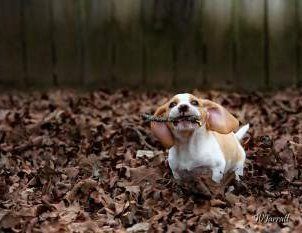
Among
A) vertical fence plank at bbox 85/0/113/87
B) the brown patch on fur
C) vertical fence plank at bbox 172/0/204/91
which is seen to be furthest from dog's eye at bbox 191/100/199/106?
vertical fence plank at bbox 85/0/113/87

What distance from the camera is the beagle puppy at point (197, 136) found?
13.2 ft

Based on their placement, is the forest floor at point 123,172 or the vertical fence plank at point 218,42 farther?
the vertical fence plank at point 218,42

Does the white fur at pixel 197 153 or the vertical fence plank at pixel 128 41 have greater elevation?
the vertical fence plank at pixel 128 41

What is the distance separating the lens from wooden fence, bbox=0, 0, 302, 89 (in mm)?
6785

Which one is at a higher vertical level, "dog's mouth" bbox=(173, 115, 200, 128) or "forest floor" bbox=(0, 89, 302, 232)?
"dog's mouth" bbox=(173, 115, 200, 128)

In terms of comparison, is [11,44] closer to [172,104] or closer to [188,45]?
[188,45]

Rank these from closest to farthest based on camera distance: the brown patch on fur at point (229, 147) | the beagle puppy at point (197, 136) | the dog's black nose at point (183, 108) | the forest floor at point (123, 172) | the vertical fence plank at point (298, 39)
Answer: the forest floor at point (123, 172)
the dog's black nose at point (183, 108)
the beagle puppy at point (197, 136)
the brown patch on fur at point (229, 147)
the vertical fence plank at point (298, 39)

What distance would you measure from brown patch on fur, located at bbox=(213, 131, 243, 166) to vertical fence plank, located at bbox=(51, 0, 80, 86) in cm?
297

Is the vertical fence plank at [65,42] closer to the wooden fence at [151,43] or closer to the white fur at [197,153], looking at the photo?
the wooden fence at [151,43]

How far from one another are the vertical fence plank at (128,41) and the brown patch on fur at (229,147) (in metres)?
2.74

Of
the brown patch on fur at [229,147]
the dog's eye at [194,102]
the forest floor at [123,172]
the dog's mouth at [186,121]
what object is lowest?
the forest floor at [123,172]

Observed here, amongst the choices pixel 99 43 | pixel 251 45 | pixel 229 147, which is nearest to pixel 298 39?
pixel 251 45

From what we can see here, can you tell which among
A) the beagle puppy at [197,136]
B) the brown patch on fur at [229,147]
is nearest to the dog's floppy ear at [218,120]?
the beagle puppy at [197,136]

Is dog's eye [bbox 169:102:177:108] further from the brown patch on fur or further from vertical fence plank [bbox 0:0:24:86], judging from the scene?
vertical fence plank [bbox 0:0:24:86]
